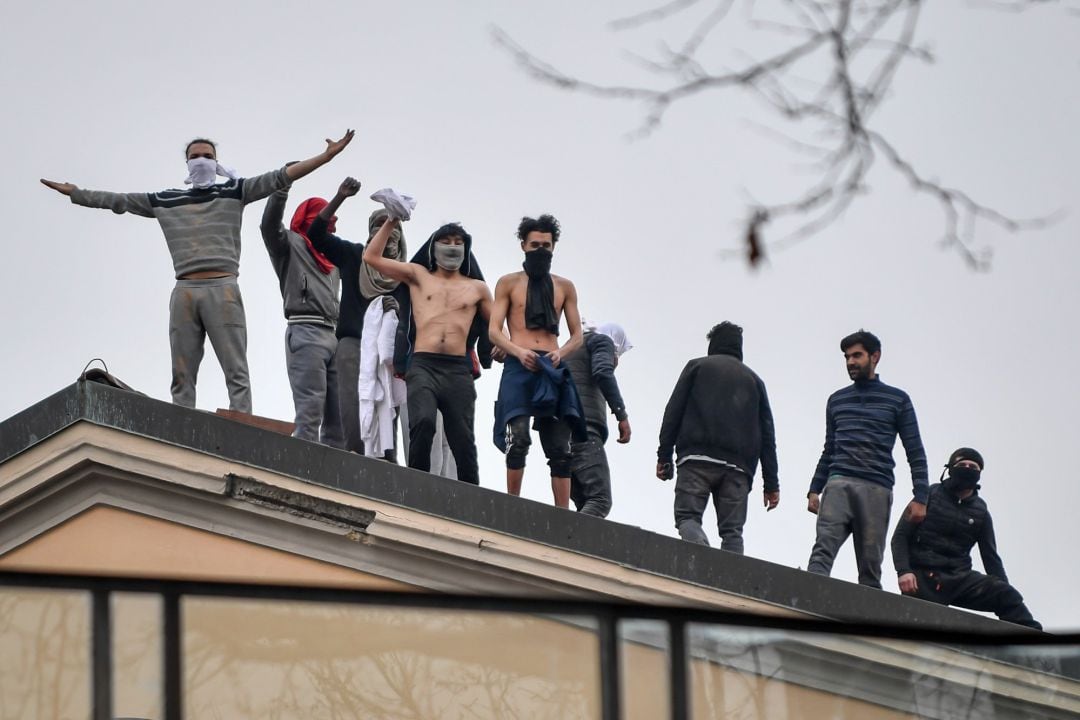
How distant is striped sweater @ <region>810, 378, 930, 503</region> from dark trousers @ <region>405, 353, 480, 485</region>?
193 centimetres

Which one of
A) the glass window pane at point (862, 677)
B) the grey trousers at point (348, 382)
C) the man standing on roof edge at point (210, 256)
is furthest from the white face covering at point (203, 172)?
the glass window pane at point (862, 677)

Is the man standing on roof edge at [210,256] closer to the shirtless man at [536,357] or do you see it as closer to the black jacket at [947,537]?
the shirtless man at [536,357]

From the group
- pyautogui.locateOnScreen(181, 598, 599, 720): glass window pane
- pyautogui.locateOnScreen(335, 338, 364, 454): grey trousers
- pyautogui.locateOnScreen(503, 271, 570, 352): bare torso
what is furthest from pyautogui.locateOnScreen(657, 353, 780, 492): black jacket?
pyautogui.locateOnScreen(181, 598, 599, 720): glass window pane

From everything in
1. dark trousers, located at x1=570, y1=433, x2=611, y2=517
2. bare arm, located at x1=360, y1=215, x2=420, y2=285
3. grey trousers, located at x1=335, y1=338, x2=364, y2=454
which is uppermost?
bare arm, located at x1=360, y1=215, x2=420, y2=285

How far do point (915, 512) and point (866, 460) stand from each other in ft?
1.22

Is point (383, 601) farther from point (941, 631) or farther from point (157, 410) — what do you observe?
point (157, 410)

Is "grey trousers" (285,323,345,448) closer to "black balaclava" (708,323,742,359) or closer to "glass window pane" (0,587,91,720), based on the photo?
"black balaclava" (708,323,742,359)

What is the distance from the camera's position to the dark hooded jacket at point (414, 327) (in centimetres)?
1120

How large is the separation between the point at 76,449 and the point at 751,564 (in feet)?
11.9

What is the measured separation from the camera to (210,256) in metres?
11.4

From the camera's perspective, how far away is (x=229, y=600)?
13.9 ft

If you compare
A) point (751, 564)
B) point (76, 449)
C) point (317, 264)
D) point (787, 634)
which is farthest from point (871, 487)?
point (787, 634)

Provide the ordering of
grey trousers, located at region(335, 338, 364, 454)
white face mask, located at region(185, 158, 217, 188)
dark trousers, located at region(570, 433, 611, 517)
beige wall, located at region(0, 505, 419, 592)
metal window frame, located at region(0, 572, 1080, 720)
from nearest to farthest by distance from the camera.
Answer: metal window frame, located at region(0, 572, 1080, 720) < beige wall, located at region(0, 505, 419, 592) < dark trousers, located at region(570, 433, 611, 517) < white face mask, located at region(185, 158, 217, 188) < grey trousers, located at region(335, 338, 364, 454)

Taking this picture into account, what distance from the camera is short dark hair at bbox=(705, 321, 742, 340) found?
1147cm
